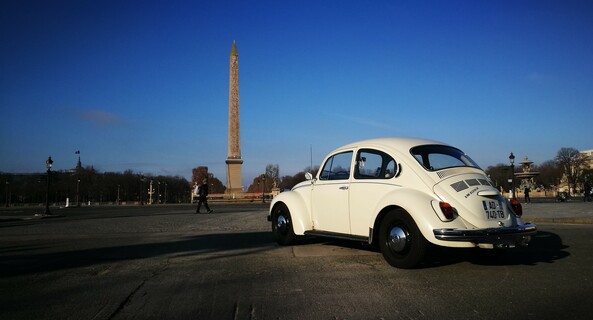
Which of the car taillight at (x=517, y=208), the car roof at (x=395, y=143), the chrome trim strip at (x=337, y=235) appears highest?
the car roof at (x=395, y=143)

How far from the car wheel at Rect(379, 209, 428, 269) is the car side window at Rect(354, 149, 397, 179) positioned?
713 mm

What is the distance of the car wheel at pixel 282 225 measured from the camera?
839 cm

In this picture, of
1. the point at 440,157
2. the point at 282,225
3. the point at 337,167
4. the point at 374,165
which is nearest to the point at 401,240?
the point at 374,165

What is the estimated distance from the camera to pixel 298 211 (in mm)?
8047

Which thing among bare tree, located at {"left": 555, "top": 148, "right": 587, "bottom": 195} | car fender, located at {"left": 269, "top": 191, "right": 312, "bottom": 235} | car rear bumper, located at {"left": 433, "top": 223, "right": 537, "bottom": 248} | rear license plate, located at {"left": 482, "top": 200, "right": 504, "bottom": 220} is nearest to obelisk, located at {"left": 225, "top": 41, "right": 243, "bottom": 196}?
car fender, located at {"left": 269, "top": 191, "right": 312, "bottom": 235}

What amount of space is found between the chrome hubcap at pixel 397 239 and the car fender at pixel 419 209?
28cm

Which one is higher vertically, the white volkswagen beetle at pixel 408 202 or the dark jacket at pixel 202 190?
the dark jacket at pixel 202 190

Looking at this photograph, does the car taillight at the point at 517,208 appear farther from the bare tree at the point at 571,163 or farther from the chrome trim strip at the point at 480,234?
the bare tree at the point at 571,163

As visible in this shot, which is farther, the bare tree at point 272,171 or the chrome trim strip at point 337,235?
the bare tree at point 272,171

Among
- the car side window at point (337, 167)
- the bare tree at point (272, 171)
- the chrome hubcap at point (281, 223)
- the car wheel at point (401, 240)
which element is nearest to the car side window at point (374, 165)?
the car side window at point (337, 167)

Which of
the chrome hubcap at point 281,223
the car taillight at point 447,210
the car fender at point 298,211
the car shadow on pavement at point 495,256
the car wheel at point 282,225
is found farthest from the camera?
the chrome hubcap at point 281,223

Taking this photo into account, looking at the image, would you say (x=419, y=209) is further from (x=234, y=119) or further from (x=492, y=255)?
(x=234, y=119)

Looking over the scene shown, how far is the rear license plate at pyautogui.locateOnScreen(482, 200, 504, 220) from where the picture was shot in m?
5.60

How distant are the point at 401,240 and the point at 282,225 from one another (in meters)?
3.23
